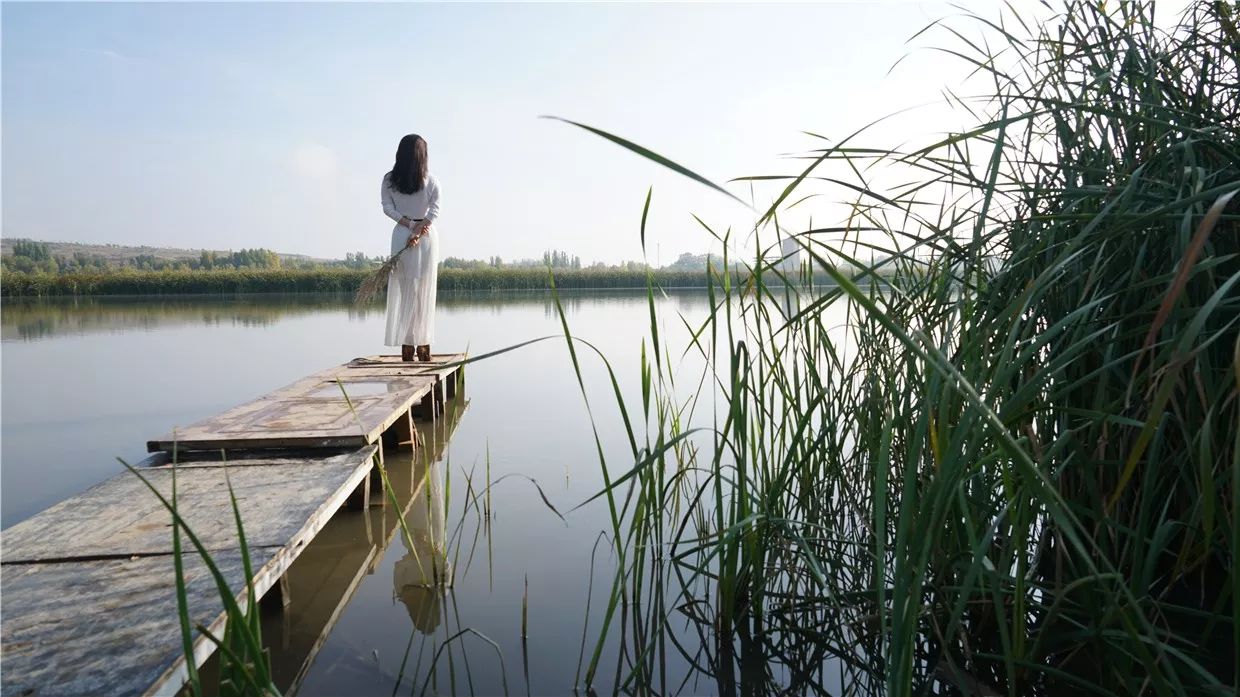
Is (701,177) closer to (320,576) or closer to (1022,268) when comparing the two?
(1022,268)

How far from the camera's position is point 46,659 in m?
0.98

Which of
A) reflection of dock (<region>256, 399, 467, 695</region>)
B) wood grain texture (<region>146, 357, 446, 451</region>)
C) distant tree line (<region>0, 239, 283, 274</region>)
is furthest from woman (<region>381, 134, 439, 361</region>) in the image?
distant tree line (<region>0, 239, 283, 274</region>)

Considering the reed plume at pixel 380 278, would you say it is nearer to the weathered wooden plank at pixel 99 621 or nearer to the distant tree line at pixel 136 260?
the weathered wooden plank at pixel 99 621

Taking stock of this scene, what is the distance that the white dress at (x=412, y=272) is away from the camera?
427 centimetres

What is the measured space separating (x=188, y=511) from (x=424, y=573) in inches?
21.3

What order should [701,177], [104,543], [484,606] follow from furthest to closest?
1. [484,606]
2. [104,543]
3. [701,177]

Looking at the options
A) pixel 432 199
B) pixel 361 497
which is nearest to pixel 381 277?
pixel 432 199

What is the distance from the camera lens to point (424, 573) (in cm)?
181

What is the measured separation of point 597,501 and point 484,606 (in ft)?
2.55

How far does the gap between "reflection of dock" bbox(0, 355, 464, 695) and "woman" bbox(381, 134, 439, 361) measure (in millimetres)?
1657

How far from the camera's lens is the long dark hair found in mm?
4121

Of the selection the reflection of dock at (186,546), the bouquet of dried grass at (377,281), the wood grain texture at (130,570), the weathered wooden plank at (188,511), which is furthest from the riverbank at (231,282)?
the wood grain texture at (130,570)

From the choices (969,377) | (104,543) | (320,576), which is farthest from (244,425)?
(969,377)

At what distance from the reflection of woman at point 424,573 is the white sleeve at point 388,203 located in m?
2.44
